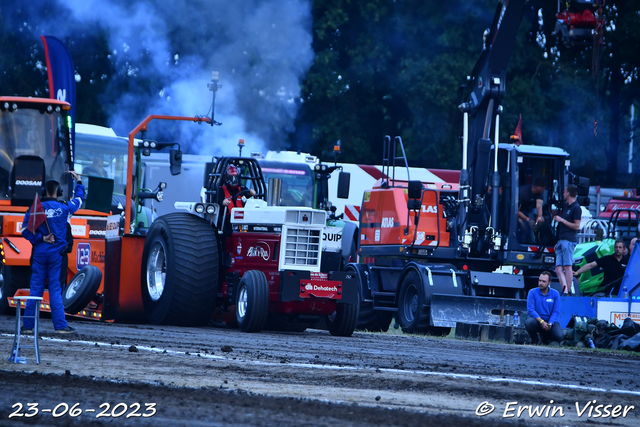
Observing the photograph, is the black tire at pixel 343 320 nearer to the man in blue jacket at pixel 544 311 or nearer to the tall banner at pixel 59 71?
the man in blue jacket at pixel 544 311

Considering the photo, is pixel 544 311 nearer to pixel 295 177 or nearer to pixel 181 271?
pixel 181 271

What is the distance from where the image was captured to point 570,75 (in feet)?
106

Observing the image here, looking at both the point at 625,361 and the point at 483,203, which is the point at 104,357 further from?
the point at 483,203

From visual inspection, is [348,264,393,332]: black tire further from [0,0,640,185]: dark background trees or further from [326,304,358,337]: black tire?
[0,0,640,185]: dark background trees

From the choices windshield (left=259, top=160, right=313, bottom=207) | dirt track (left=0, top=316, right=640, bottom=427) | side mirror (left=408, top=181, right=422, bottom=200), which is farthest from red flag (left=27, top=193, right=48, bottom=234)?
windshield (left=259, top=160, right=313, bottom=207)

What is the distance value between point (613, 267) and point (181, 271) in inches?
302

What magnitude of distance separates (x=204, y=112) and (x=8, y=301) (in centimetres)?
1289

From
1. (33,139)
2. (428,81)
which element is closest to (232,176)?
(33,139)

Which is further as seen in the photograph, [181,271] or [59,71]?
[59,71]

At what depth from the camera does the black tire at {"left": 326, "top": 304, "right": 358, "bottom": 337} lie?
13586 millimetres

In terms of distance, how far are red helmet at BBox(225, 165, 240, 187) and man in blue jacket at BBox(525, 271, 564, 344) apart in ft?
14.8

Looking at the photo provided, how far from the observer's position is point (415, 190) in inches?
610

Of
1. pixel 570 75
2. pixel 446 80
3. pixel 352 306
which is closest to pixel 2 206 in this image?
pixel 352 306

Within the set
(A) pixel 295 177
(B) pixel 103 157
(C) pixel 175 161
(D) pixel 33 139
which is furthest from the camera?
(B) pixel 103 157
